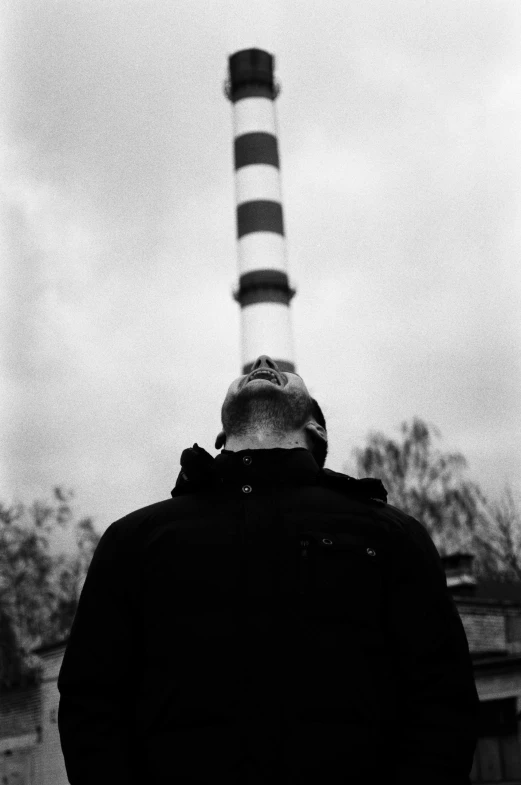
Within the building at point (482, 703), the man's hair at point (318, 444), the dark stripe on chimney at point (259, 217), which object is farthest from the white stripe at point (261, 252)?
the man's hair at point (318, 444)

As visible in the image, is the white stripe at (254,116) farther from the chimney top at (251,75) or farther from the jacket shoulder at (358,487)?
the jacket shoulder at (358,487)

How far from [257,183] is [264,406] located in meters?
21.6

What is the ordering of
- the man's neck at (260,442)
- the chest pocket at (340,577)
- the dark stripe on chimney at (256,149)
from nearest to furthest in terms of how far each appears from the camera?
the chest pocket at (340,577) < the man's neck at (260,442) < the dark stripe on chimney at (256,149)

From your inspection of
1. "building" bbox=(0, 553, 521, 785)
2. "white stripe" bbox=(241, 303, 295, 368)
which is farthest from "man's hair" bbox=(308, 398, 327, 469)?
"white stripe" bbox=(241, 303, 295, 368)

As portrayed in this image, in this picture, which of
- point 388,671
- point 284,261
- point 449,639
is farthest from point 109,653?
point 284,261

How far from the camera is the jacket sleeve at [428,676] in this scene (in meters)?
1.96

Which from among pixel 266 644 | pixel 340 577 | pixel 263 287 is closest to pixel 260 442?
pixel 340 577

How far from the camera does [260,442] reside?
92.6 inches

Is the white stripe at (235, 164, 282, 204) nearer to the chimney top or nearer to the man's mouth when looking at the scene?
the chimney top

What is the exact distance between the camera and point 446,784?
1.94 m

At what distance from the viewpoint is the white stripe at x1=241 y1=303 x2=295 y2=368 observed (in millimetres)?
21672

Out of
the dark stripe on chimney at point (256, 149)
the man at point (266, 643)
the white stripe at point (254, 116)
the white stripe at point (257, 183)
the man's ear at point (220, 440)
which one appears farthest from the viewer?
the white stripe at point (254, 116)

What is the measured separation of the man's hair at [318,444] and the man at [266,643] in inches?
7.6

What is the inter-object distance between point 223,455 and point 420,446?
1150 inches
